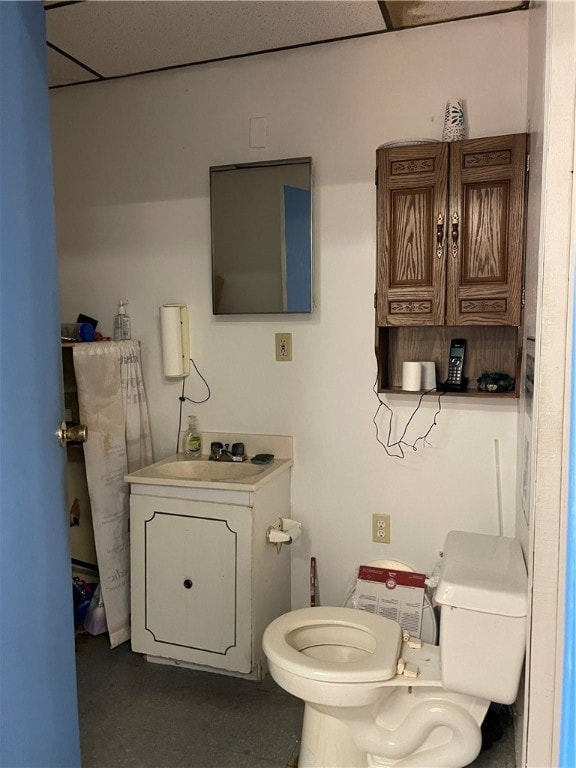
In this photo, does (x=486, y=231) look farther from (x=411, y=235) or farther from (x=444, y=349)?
(x=444, y=349)

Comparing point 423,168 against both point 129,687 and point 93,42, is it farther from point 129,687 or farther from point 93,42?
point 129,687

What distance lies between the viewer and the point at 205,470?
256 centimetres

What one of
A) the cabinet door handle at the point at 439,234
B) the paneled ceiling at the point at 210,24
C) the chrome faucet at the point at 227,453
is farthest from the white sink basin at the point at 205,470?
the paneled ceiling at the point at 210,24

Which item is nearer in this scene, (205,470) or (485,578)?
(485,578)

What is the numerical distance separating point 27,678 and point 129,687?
3.25 ft

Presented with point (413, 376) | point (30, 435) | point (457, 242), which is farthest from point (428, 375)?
point (30, 435)

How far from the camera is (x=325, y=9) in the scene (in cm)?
204

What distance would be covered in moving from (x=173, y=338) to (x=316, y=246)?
2.38 ft

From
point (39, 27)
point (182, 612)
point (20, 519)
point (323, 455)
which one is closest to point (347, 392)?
point (323, 455)

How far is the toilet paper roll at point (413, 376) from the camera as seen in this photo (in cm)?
220

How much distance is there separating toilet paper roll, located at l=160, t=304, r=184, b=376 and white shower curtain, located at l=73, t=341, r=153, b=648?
189mm

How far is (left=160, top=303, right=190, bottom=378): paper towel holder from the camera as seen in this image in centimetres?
258

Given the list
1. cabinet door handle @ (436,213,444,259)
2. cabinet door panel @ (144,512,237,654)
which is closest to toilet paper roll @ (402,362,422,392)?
cabinet door handle @ (436,213,444,259)

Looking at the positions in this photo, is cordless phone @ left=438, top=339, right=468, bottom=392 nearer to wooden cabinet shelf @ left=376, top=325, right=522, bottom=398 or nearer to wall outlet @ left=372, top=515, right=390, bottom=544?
wooden cabinet shelf @ left=376, top=325, right=522, bottom=398
